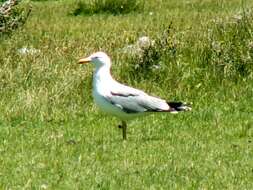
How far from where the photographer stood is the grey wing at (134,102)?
1044 centimetres

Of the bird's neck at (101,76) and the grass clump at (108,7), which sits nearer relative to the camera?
the bird's neck at (101,76)

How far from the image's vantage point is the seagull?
10.4 m

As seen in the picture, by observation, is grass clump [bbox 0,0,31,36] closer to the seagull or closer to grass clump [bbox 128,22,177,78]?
grass clump [bbox 128,22,177,78]

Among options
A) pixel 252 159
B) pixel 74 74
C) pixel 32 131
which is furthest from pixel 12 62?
pixel 252 159

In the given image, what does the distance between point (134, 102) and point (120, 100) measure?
19cm

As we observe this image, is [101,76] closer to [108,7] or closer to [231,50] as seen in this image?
[231,50]

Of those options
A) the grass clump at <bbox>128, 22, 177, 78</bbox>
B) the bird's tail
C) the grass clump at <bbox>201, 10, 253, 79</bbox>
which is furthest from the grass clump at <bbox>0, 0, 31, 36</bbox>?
the bird's tail

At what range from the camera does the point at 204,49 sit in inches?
562

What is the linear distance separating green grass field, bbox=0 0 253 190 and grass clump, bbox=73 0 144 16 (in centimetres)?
775

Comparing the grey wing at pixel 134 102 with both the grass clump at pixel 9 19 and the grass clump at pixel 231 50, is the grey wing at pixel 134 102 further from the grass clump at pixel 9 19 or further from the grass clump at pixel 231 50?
the grass clump at pixel 9 19

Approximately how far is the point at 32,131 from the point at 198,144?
2192 millimetres

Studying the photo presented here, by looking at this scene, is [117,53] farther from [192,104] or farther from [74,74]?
[192,104]

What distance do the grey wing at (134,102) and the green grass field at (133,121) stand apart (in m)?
0.37

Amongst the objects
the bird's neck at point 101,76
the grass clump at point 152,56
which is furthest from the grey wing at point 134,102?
the grass clump at point 152,56
